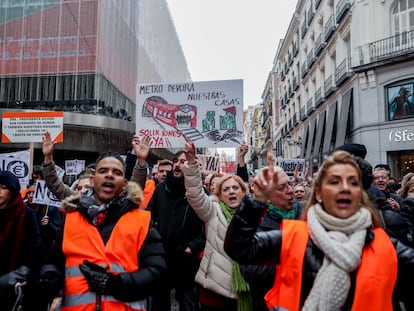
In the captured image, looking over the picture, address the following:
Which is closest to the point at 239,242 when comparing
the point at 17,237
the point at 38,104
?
the point at 17,237

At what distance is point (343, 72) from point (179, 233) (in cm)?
1750

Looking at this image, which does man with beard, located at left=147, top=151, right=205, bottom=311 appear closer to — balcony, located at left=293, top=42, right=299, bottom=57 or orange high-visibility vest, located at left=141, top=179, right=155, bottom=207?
orange high-visibility vest, located at left=141, top=179, right=155, bottom=207

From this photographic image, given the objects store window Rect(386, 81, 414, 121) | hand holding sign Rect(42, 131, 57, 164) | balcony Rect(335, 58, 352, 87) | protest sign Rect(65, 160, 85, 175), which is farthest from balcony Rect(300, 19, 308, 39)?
hand holding sign Rect(42, 131, 57, 164)

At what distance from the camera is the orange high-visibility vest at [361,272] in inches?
69.4

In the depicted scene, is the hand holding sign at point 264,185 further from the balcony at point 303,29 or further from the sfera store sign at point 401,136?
the balcony at point 303,29

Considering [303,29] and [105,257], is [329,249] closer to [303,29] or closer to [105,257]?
[105,257]

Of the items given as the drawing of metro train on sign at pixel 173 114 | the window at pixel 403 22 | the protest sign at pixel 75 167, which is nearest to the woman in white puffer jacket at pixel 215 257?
the drawing of metro train on sign at pixel 173 114

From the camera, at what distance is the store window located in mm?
15312

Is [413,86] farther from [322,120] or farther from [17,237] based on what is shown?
[17,237]

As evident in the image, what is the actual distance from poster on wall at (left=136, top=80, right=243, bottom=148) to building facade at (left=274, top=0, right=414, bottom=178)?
8.61 metres

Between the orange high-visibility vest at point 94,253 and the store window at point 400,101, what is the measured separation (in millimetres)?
15715

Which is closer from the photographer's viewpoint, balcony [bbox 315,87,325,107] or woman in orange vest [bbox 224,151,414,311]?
woman in orange vest [bbox 224,151,414,311]

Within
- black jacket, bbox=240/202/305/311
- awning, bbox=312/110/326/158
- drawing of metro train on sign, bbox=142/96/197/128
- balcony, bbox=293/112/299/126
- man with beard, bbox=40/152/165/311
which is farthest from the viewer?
balcony, bbox=293/112/299/126

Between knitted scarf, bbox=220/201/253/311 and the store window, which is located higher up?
the store window
